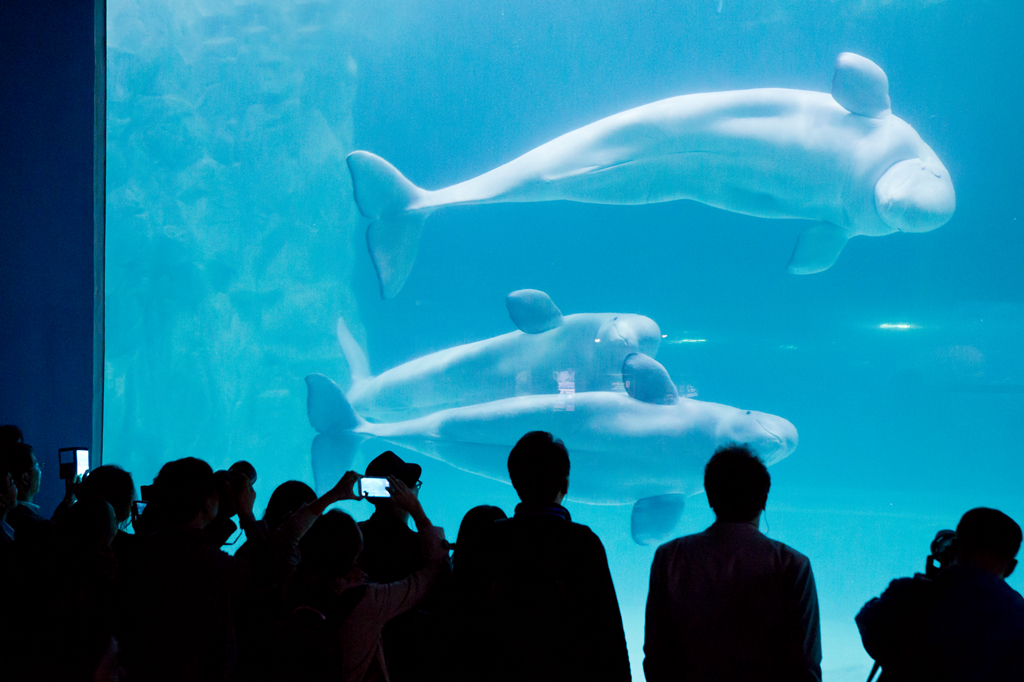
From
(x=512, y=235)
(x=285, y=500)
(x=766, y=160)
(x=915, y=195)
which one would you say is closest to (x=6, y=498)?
(x=285, y=500)

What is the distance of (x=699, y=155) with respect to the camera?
8.23 m

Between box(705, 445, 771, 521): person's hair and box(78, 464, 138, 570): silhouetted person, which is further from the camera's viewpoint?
box(78, 464, 138, 570): silhouetted person

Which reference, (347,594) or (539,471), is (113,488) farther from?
(539,471)

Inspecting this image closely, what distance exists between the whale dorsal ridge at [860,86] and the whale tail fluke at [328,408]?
6558mm

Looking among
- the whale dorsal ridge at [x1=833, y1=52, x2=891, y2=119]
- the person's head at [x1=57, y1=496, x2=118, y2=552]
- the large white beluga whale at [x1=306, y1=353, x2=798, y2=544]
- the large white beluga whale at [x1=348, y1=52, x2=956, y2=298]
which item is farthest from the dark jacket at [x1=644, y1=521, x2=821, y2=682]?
the whale dorsal ridge at [x1=833, y1=52, x2=891, y2=119]

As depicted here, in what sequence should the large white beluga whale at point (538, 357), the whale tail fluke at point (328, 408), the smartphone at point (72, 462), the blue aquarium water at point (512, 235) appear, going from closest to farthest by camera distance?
the smartphone at point (72, 462), the large white beluga whale at point (538, 357), the whale tail fluke at point (328, 408), the blue aquarium water at point (512, 235)

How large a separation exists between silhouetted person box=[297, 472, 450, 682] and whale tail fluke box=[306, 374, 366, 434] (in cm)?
713

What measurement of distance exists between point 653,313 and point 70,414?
45.7 ft

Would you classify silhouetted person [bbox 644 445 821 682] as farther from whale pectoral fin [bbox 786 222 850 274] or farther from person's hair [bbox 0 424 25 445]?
whale pectoral fin [bbox 786 222 850 274]

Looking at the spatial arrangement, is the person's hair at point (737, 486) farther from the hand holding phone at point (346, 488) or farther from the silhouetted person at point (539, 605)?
the hand holding phone at point (346, 488)

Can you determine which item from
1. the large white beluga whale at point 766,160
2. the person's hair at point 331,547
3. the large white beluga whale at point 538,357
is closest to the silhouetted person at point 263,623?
the person's hair at point 331,547

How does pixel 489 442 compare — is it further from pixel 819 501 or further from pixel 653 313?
pixel 819 501

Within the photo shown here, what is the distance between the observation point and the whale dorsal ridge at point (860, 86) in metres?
7.85

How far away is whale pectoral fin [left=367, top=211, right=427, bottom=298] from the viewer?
Answer: 9398 mm
